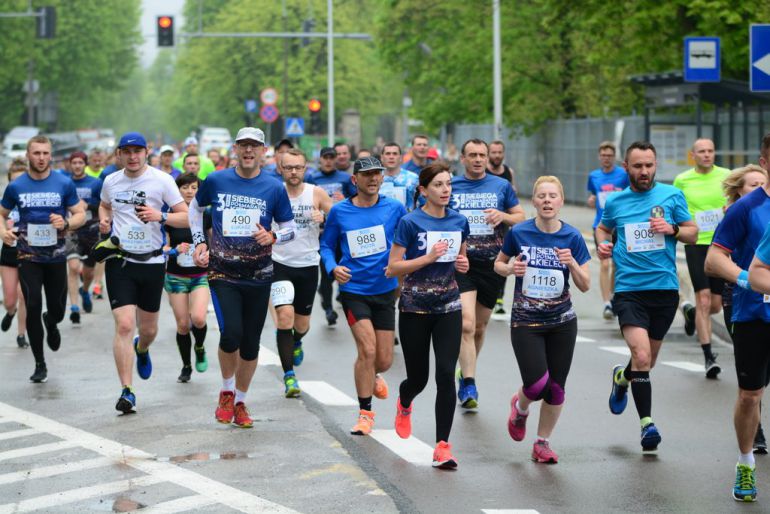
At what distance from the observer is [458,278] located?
1139 cm

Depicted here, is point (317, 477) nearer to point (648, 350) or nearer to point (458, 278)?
point (648, 350)

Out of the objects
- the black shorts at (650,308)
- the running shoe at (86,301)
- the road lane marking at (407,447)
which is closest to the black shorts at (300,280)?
the road lane marking at (407,447)

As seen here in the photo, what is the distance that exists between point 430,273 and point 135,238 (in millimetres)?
2604

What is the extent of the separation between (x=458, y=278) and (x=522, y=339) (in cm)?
242

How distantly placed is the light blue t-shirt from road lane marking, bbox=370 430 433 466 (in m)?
1.58

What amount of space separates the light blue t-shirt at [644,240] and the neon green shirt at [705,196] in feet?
11.0

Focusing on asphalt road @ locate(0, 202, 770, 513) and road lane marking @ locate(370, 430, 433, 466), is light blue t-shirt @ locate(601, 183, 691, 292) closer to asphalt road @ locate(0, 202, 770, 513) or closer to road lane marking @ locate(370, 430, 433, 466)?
asphalt road @ locate(0, 202, 770, 513)

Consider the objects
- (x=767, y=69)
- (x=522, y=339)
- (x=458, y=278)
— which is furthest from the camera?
(x=767, y=69)

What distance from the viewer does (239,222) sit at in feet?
33.0

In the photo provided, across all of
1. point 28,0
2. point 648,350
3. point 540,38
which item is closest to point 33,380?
point 648,350

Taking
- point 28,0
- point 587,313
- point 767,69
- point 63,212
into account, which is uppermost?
point 28,0

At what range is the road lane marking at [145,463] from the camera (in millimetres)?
7711

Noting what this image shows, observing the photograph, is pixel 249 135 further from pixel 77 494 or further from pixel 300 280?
pixel 77 494

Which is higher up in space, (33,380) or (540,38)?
(540,38)
